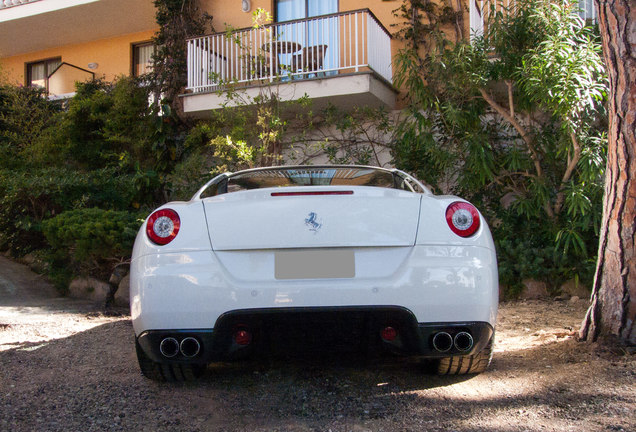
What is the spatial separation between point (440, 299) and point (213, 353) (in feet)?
3.74

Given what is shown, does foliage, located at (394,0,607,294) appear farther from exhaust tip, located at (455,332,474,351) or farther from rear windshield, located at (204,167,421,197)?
exhaust tip, located at (455,332,474,351)

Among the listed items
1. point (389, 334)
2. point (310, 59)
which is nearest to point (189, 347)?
point (389, 334)

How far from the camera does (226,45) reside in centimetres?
1120

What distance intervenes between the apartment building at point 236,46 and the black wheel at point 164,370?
5968 millimetres

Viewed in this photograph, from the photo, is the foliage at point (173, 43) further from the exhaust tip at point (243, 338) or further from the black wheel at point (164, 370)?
the exhaust tip at point (243, 338)

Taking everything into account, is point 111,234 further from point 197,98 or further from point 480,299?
point 480,299

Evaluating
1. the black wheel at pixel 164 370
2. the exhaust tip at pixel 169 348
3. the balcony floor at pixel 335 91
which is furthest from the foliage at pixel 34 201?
the exhaust tip at pixel 169 348

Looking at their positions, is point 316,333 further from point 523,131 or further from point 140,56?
point 140,56

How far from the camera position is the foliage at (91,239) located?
24.7ft

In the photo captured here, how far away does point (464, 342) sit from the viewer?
281 cm

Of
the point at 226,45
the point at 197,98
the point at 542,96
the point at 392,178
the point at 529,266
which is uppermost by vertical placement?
the point at 226,45

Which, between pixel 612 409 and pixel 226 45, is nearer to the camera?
pixel 612 409

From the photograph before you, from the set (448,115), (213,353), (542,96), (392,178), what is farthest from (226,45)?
(213,353)

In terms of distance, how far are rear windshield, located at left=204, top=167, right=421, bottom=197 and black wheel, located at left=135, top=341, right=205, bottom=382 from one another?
112 centimetres
